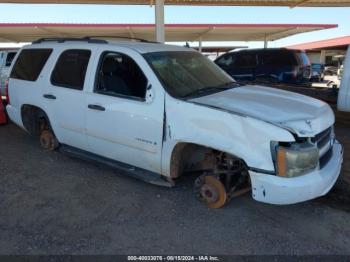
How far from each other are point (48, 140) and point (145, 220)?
2.97 metres

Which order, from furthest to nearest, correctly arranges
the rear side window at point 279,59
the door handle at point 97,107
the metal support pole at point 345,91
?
the rear side window at point 279,59
the metal support pole at point 345,91
the door handle at point 97,107

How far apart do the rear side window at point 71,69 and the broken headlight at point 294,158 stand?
286cm

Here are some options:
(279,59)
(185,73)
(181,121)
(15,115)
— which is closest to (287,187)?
(181,121)

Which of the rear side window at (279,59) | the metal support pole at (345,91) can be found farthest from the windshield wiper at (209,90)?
the rear side window at (279,59)

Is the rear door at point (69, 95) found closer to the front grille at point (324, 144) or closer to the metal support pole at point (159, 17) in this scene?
the front grille at point (324, 144)

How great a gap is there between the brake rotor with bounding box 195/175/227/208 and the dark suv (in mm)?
8869

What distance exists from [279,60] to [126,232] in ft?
33.6

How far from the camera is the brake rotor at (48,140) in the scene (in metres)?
5.93

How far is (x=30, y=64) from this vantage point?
19.5 feet

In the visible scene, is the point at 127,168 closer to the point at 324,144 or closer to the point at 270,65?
the point at 324,144

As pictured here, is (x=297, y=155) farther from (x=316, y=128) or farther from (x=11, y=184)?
(x=11, y=184)

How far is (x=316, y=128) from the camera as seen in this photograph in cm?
347

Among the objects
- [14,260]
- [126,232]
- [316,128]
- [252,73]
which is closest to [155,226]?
[126,232]

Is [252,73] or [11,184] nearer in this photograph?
[11,184]
